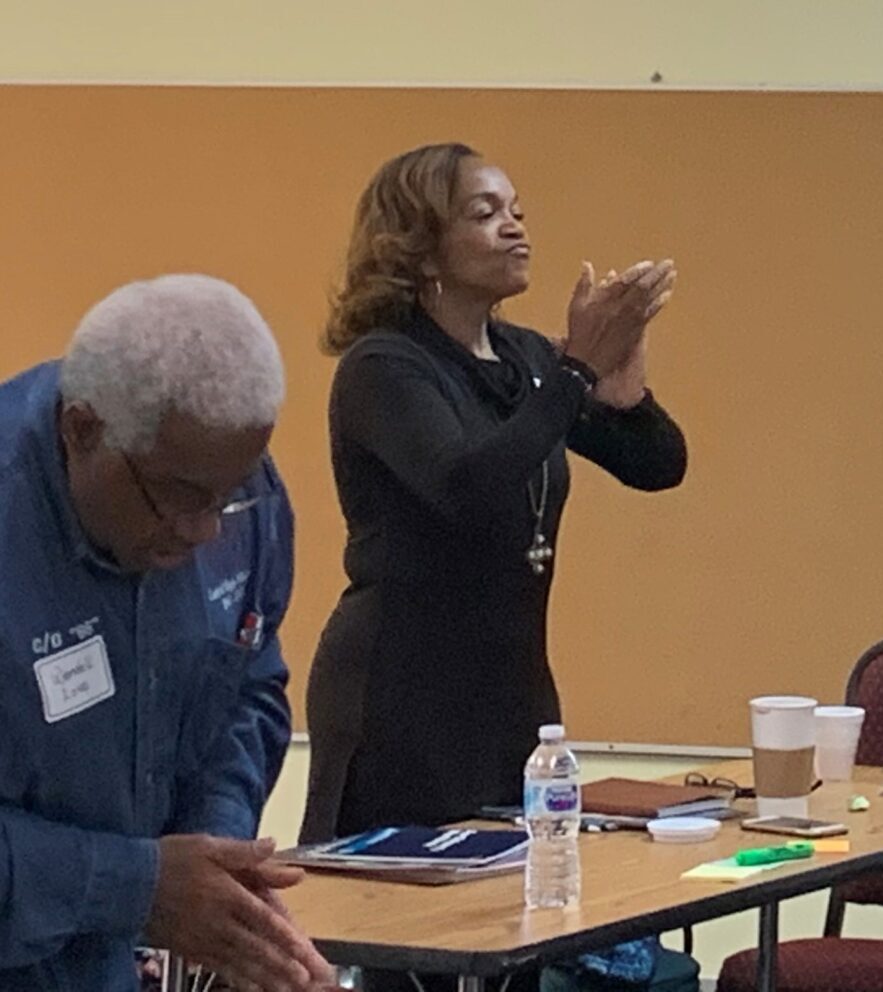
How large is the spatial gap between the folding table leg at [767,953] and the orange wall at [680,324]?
141cm

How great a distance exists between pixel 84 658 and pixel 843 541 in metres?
3.03

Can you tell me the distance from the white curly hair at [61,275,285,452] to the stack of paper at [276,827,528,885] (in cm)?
104

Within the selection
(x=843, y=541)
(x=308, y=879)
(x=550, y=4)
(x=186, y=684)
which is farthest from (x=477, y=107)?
(x=186, y=684)

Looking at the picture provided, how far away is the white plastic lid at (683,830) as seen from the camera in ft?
9.20

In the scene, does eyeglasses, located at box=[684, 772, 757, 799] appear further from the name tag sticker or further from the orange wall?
the name tag sticker

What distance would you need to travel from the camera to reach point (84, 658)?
166 centimetres

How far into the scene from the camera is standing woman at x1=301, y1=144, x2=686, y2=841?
110 inches

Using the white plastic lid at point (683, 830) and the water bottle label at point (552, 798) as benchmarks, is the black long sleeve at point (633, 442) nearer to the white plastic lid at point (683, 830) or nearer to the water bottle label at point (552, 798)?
the white plastic lid at point (683, 830)

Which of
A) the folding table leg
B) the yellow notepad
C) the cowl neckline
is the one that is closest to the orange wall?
the folding table leg

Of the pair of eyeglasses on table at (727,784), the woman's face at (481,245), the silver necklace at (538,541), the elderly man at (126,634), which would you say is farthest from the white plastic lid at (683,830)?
the elderly man at (126,634)

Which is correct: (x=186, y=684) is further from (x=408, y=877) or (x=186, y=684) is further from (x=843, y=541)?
(x=843, y=541)

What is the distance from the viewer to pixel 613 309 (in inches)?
114

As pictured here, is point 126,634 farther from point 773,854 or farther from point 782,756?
point 782,756

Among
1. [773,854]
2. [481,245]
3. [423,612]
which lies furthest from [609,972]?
[481,245]
